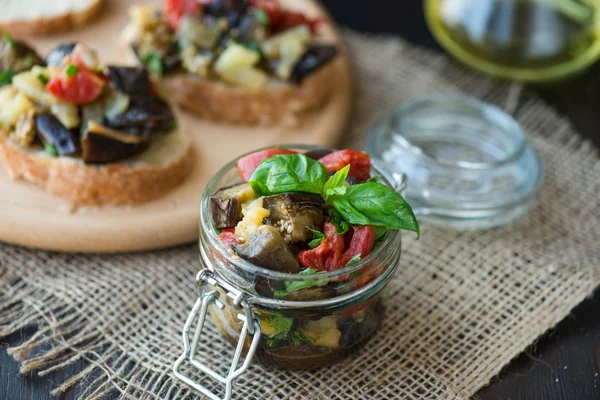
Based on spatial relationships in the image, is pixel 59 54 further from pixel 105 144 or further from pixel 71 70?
pixel 105 144

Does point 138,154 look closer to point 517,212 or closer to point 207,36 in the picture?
point 207,36

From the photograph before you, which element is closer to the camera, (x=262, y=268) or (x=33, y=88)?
(x=262, y=268)

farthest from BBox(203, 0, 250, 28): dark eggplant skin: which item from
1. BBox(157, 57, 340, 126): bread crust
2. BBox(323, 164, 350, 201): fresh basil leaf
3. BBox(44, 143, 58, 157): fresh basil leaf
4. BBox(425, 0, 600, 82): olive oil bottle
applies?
BBox(323, 164, 350, 201): fresh basil leaf

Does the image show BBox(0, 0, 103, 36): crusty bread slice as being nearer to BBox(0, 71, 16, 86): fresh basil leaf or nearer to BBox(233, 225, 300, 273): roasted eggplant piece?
BBox(0, 71, 16, 86): fresh basil leaf

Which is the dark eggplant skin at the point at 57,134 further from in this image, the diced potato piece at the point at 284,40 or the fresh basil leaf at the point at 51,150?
the diced potato piece at the point at 284,40

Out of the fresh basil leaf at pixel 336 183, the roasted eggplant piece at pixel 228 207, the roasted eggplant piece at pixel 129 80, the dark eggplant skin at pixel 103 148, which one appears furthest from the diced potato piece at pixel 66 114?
the fresh basil leaf at pixel 336 183

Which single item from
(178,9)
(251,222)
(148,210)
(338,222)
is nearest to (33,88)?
(148,210)
